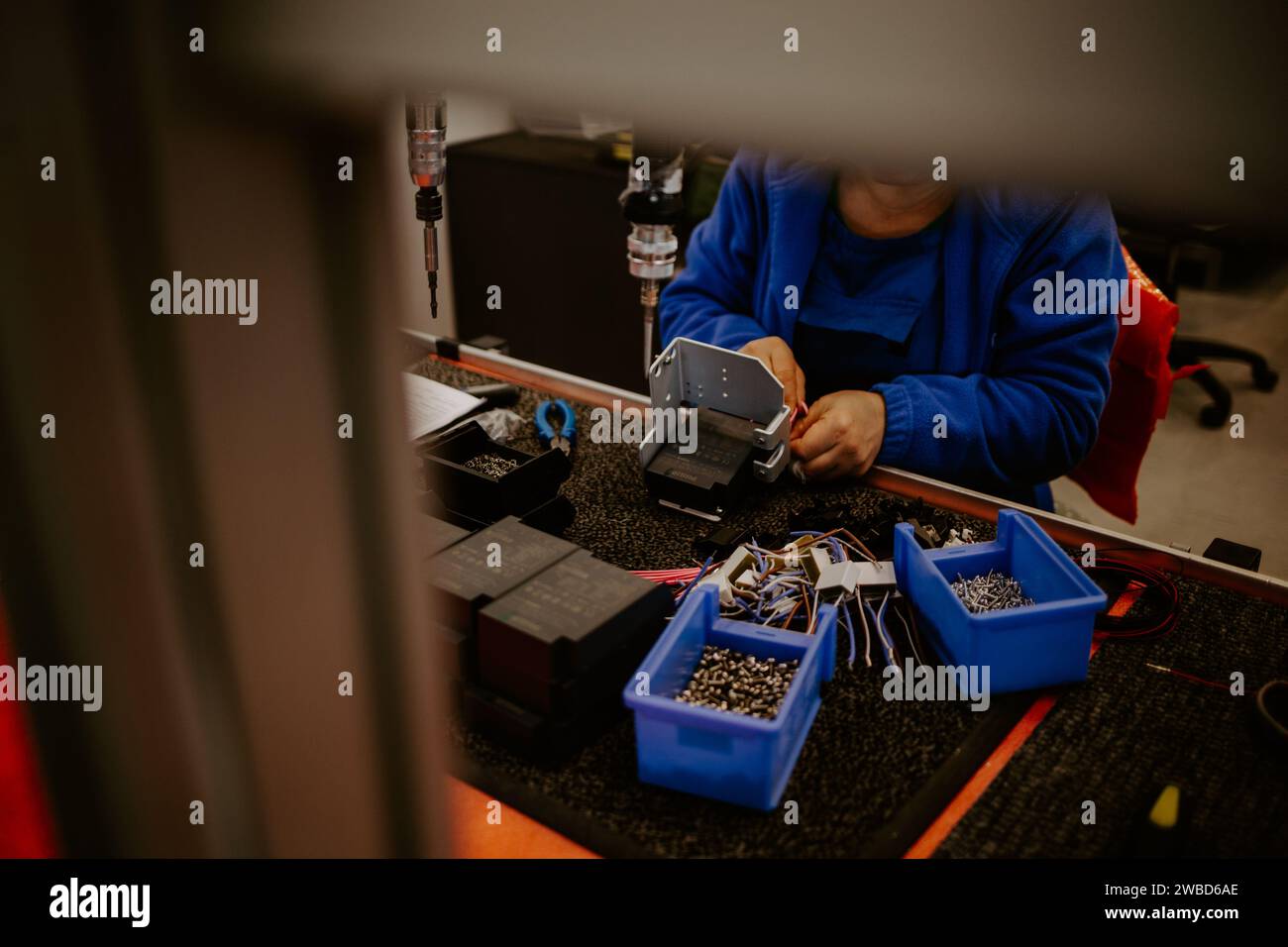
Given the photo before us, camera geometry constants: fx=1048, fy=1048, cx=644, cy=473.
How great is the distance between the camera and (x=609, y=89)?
0.17 meters

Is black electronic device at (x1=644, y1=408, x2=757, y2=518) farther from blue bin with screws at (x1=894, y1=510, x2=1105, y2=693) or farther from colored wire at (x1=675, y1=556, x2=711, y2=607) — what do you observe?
blue bin with screws at (x1=894, y1=510, x2=1105, y2=693)

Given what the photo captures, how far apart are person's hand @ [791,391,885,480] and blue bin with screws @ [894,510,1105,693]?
224mm

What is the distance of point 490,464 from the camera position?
1.10 meters

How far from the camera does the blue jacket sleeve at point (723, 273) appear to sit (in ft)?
5.03

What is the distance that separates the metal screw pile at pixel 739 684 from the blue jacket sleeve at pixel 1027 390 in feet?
1.65

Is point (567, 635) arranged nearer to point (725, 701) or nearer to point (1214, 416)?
point (725, 701)

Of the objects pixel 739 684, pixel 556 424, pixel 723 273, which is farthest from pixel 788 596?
pixel 723 273

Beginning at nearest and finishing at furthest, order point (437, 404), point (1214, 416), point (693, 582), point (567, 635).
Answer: point (567, 635) → point (693, 582) → point (437, 404) → point (1214, 416)

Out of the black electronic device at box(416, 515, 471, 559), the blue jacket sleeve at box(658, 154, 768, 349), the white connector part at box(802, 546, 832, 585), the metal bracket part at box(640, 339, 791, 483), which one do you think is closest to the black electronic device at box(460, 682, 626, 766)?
the black electronic device at box(416, 515, 471, 559)

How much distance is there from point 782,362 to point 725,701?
0.68 meters

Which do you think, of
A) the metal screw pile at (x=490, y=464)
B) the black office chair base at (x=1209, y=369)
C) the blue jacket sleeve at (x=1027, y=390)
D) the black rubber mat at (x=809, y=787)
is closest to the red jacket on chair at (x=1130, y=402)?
the blue jacket sleeve at (x=1027, y=390)

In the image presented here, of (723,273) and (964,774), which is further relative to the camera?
(723,273)

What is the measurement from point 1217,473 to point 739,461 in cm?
250

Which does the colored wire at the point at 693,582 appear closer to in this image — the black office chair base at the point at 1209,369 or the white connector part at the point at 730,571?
the white connector part at the point at 730,571
